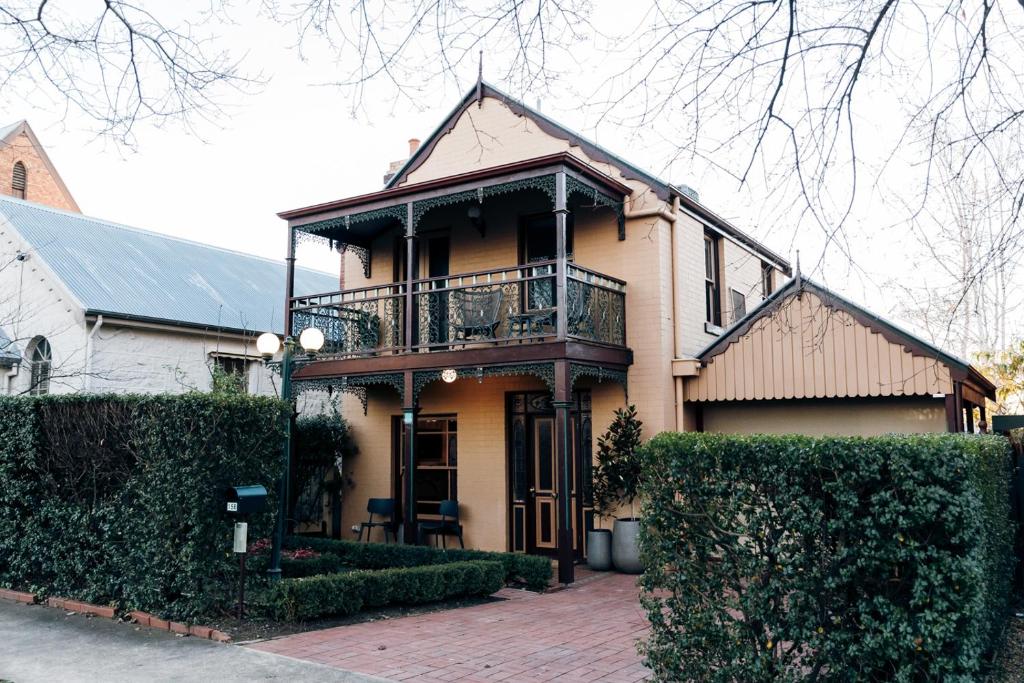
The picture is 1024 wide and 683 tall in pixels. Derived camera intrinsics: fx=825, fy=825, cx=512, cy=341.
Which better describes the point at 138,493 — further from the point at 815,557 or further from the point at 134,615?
the point at 815,557

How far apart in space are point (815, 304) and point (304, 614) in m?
8.08

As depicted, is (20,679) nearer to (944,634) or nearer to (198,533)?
(198,533)

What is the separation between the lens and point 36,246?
1642cm

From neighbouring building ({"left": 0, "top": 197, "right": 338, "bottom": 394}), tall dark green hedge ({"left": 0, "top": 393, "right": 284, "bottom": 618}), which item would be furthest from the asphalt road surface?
neighbouring building ({"left": 0, "top": 197, "right": 338, "bottom": 394})

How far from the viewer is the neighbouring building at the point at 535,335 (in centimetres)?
1159

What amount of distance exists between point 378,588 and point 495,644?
181 cm

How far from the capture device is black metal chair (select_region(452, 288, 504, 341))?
1231cm

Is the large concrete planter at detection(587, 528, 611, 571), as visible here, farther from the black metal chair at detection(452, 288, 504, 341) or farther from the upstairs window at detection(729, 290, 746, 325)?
the upstairs window at detection(729, 290, 746, 325)

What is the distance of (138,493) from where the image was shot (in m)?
8.41

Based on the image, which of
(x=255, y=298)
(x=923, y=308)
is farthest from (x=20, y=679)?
(x=255, y=298)

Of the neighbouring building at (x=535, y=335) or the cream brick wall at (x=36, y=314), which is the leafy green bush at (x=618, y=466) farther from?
the cream brick wall at (x=36, y=314)

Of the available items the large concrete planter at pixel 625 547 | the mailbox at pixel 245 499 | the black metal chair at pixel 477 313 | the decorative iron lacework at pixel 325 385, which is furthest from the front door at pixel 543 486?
the mailbox at pixel 245 499

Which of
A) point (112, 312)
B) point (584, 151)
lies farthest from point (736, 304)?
point (112, 312)

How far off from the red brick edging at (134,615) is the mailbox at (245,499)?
1.11 metres
